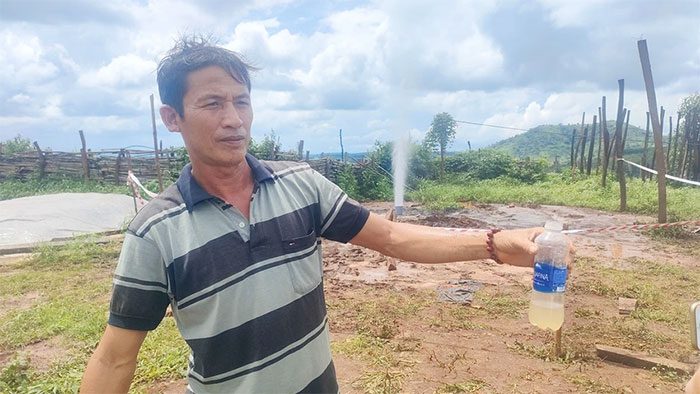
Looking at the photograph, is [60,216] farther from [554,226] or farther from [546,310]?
[554,226]

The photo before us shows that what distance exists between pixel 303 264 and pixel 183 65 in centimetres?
76

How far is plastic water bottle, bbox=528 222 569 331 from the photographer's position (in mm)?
1714

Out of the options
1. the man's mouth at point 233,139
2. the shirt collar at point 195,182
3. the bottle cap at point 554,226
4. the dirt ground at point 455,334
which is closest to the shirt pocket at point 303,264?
the shirt collar at point 195,182

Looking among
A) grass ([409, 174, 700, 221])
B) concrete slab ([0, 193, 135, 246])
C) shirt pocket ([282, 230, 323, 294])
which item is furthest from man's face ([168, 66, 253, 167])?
grass ([409, 174, 700, 221])

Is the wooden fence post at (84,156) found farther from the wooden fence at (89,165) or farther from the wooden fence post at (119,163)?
the wooden fence post at (119,163)

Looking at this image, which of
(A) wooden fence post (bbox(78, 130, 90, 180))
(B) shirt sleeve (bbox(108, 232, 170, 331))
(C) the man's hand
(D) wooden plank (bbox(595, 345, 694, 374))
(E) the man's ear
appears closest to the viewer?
(B) shirt sleeve (bbox(108, 232, 170, 331))

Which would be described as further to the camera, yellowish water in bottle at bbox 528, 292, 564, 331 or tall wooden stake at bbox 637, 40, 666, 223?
tall wooden stake at bbox 637, 40, 666, 223

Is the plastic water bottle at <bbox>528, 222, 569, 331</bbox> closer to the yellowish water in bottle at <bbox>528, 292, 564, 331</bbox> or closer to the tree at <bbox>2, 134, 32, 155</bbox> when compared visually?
the yellowish water in bottle at <bbox>528, 292, 564, 331</bbox>

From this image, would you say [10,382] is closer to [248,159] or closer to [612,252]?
[248,159]

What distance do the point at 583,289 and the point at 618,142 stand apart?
8.19 m

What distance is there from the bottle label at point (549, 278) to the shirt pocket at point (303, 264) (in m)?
0.76

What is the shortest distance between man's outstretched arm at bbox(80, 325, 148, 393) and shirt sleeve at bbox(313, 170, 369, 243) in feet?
2.38

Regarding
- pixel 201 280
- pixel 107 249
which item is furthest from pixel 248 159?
pixel 107 249

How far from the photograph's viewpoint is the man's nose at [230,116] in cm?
164
